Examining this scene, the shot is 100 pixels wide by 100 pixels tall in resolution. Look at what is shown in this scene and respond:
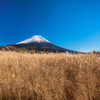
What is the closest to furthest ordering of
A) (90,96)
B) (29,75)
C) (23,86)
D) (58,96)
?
(90,96) < (58,96) < (23,86) < (29,75)

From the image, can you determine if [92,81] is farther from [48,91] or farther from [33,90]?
[33,90]

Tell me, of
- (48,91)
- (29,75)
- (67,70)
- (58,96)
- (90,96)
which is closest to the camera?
(90,96)

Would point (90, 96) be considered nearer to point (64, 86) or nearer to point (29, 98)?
point (64, 86)

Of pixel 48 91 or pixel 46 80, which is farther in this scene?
pixel 46 80

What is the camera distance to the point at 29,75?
118 inches

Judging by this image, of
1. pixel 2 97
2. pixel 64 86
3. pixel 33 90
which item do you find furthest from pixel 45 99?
pixel 2 97

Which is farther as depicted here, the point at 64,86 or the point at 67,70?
the point at 67,70

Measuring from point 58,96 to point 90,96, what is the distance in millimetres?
797

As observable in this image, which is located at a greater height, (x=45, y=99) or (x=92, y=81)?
(x=92, y=81)

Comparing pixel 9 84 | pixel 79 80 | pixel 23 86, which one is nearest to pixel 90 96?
pixel 79 80

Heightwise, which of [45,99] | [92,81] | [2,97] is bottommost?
[2,97]

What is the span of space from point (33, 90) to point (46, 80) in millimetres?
486

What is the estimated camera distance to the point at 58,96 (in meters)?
2.18

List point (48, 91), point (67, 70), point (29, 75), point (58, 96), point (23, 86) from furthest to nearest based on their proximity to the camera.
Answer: point (67, 70) → point (29, 75) → point (23, 86) → point (48, 91) → point (58, 96)
